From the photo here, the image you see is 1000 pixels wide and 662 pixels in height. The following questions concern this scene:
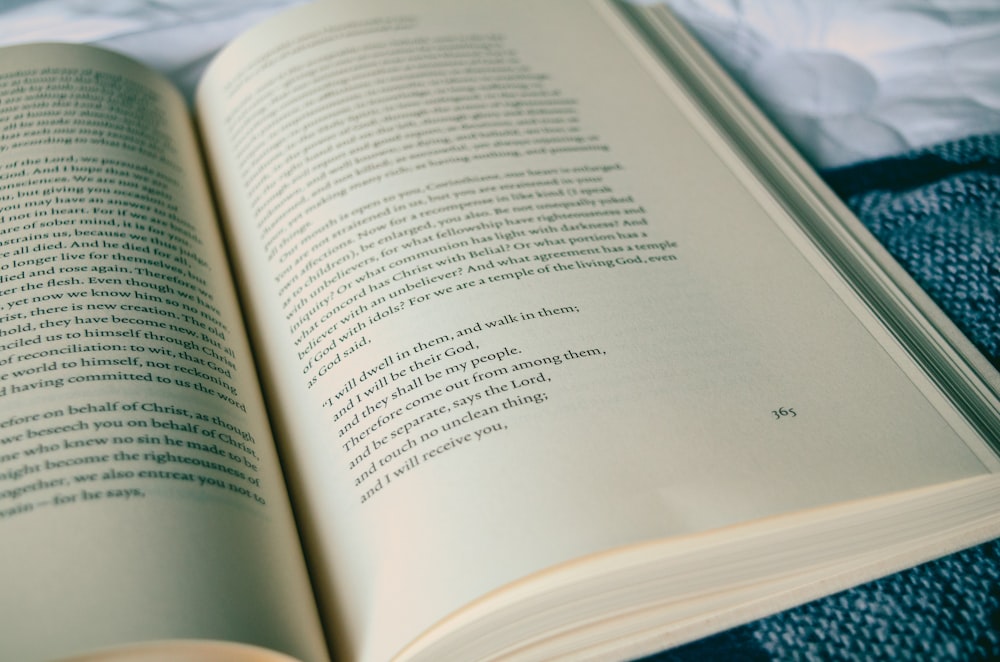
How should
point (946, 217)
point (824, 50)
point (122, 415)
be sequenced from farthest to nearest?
point (824, 50), point (946, 217), point (122, 415)

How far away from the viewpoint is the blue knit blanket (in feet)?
1.23

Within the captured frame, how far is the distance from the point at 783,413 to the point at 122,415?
345 millimetres

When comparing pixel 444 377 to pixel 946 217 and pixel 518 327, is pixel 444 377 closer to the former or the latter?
pixel 518 327

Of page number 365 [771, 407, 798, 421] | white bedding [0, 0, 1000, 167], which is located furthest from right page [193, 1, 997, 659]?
white bedding [0, 0, 1000, 167]

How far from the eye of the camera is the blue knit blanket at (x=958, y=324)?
0.37 m

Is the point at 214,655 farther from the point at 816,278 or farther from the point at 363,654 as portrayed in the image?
the point at 816,278

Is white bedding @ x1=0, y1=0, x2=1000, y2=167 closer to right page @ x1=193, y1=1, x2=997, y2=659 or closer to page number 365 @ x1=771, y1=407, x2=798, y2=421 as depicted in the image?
right page @ x1=193, y1=1, x2=997, y2=659

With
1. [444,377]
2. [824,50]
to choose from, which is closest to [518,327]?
[444,377]

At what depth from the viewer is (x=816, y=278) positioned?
0.48 m

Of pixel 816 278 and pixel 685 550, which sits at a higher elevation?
pixel 816 278

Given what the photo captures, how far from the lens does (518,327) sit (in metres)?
0.44

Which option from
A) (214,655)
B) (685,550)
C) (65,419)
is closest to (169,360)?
(65,419)

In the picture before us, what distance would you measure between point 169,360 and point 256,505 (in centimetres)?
10

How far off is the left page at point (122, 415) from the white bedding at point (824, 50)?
22 centimetres
